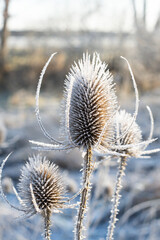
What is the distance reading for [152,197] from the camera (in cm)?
443

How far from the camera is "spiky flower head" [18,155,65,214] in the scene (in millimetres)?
1198

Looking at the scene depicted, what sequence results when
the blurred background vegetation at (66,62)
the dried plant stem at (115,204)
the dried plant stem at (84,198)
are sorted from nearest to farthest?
the dried plant stem at (84,198)
the dried plant stem at (115,204)
the blurred background vegetation at (66,62)

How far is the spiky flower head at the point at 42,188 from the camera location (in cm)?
120

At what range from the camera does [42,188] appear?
1224mm

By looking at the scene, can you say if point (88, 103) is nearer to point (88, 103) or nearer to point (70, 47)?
point (88, 103)

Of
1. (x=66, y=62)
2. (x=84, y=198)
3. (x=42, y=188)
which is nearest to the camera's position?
(x=84, y=198)

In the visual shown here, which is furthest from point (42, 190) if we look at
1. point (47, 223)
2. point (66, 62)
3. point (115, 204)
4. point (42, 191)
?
point (66, 62)

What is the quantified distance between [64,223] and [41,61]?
10758 mm

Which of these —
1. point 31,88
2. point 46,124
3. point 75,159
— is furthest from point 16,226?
point 31,88

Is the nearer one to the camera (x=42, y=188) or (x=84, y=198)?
(x=84, y=198)

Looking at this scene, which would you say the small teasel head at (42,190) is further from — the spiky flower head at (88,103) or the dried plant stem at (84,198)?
the spiky flower head at (88,103)

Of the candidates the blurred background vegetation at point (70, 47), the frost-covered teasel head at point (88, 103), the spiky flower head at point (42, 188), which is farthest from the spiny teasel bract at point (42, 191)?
the blurred background vegetation at point (70, 47)

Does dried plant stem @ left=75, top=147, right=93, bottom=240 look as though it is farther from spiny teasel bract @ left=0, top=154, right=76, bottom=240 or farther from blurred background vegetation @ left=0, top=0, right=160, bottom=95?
blurred background vegetation @ left=0, top=0, right=160, bottom=95

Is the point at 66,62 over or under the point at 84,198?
over
